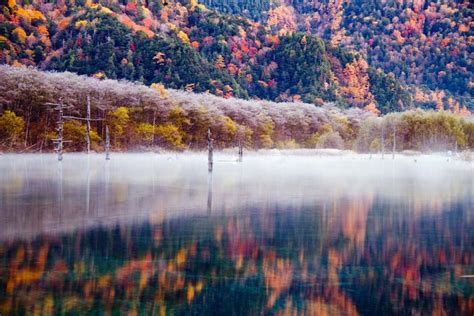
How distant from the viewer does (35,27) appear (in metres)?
98.3

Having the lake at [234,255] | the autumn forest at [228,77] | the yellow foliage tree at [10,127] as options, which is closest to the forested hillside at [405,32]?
the autumn forest at [228,77]

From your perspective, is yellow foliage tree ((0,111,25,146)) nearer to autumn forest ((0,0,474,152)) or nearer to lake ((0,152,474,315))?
autumn forest ((0,0,474,152))

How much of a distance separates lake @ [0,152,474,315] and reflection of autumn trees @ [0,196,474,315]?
2 centimetres

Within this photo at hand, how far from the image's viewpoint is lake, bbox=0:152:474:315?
6664mm

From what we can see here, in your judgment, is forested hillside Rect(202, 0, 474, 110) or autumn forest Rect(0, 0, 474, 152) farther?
forested hillside Rect(202, 0, 474, 110)

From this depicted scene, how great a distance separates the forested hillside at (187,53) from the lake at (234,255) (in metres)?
77.9

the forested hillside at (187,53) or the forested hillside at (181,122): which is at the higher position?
Answer: the forested hillside at (187,53)

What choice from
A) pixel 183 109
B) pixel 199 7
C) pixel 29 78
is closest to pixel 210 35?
pixel 199 7

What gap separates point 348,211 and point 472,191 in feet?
26.4

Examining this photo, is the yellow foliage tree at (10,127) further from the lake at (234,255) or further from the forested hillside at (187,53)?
the forested hillside at (187,53)

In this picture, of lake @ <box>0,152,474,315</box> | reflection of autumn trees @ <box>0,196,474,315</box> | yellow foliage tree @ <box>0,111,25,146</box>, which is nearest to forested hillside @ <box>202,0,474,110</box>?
yellow foliage tree @ <box>0,111,25,146</box>

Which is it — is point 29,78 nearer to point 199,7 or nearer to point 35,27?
point 35,27

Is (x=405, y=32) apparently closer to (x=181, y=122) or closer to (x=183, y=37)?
(x=183, y=37)

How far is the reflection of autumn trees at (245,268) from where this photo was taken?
6.62m
